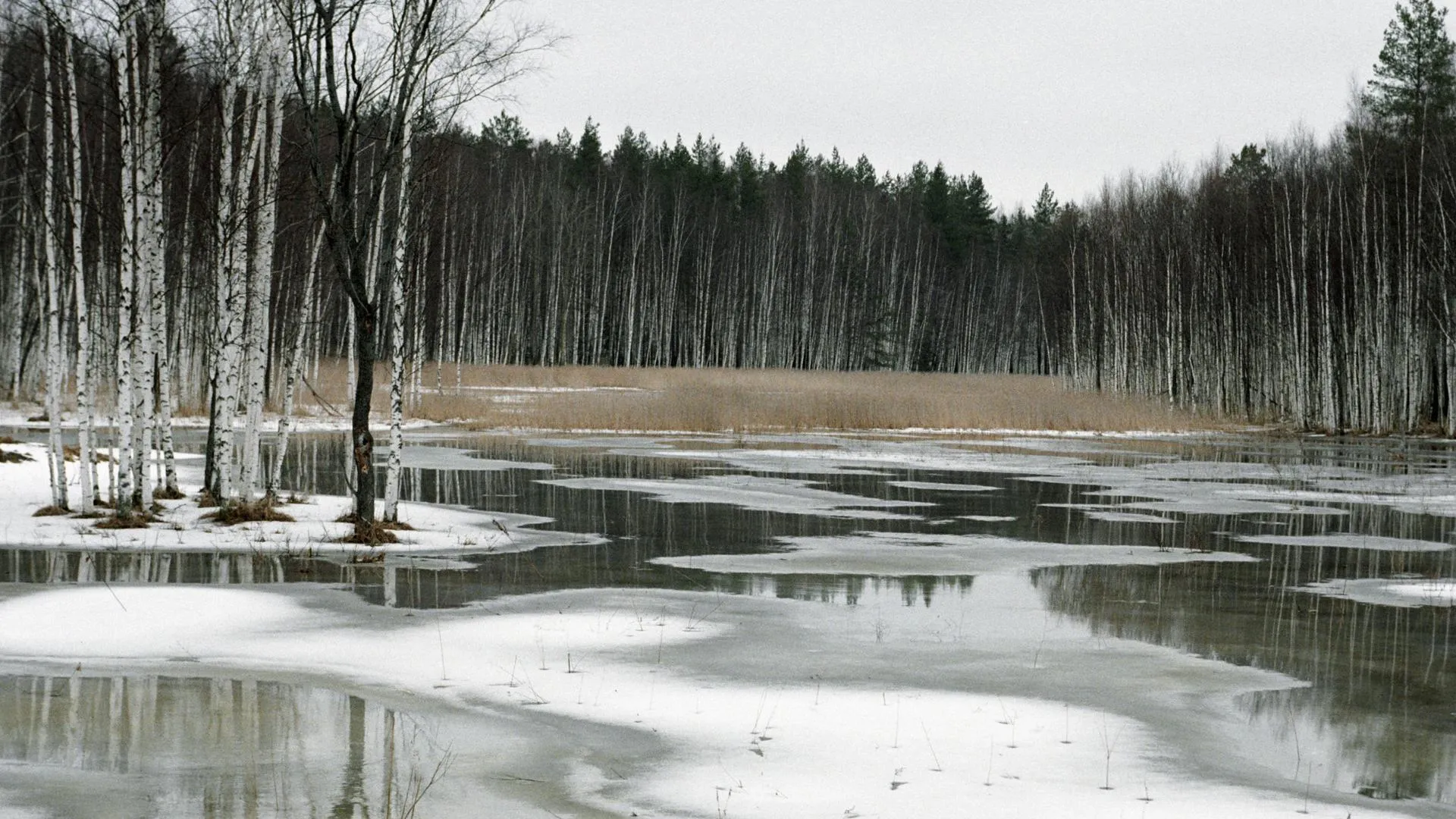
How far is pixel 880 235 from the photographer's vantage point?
93.3m

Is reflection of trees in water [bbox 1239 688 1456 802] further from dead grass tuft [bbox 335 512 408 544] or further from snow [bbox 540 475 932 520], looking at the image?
snow [bbox 540 475 932 520]

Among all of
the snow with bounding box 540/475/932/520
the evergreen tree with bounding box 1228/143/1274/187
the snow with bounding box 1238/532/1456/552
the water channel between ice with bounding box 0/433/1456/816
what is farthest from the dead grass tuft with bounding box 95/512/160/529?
the evergreen tree with bounding box 1228/143/1274/187

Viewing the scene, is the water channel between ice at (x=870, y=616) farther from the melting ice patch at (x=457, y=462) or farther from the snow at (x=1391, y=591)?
the melting ice patch at (x=457, y=462)

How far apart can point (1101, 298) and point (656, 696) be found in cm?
7086

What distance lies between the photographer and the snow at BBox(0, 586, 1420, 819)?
22.4ft

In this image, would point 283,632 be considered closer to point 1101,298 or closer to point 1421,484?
point 1421,484

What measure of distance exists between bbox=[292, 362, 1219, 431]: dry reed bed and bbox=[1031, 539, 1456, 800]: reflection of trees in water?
25.4m

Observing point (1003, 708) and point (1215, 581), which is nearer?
point (1003, 708)

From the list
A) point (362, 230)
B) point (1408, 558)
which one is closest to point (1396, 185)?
point (1408, 558)

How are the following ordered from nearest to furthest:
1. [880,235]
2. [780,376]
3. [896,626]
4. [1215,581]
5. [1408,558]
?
1. [896,626]
2. [1215,581]
3. [1408,558]
4. [780,376]
5. [880,235]

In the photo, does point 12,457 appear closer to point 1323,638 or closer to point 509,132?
point 1323,638

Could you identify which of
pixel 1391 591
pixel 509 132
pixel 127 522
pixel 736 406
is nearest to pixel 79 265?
pixel 127 522

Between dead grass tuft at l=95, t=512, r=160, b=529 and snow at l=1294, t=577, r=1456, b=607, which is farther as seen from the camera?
dead grass tuft at l=95, t=512, r=160, b=529

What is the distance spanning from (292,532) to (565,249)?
6244 centimetres
